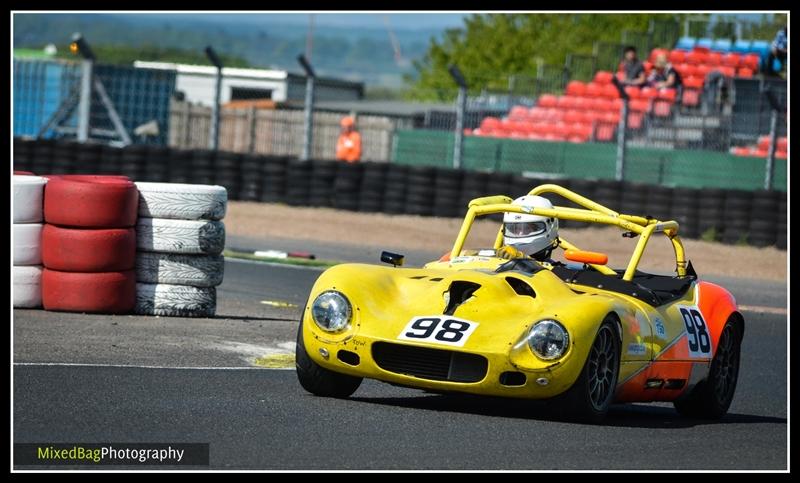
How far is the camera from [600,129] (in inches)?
944

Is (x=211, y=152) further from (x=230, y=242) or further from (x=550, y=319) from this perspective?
(x=550, y=319)

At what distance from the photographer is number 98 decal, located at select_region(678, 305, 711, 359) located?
799cm

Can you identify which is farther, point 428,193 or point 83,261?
point 428,193

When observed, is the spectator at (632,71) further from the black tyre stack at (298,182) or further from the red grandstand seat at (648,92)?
the black tyre stack at (298,182)

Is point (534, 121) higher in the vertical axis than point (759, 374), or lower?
higher

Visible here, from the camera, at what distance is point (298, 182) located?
855 inches

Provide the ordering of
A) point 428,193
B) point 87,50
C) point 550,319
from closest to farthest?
point 550,319
point 428,193
point 87,50

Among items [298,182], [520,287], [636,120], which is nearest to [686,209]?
[636,120]

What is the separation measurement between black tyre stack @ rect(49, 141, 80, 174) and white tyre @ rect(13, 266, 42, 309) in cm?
1286

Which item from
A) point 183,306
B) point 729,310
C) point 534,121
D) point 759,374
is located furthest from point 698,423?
point 534,121

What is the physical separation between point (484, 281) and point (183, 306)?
372 centimetres

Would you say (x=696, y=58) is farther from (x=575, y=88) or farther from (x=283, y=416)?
(x=283, y=416)

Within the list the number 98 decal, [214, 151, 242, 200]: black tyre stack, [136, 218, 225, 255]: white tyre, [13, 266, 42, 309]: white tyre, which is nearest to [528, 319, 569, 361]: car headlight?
the number 98 decal

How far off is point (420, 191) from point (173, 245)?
11.0 meters
